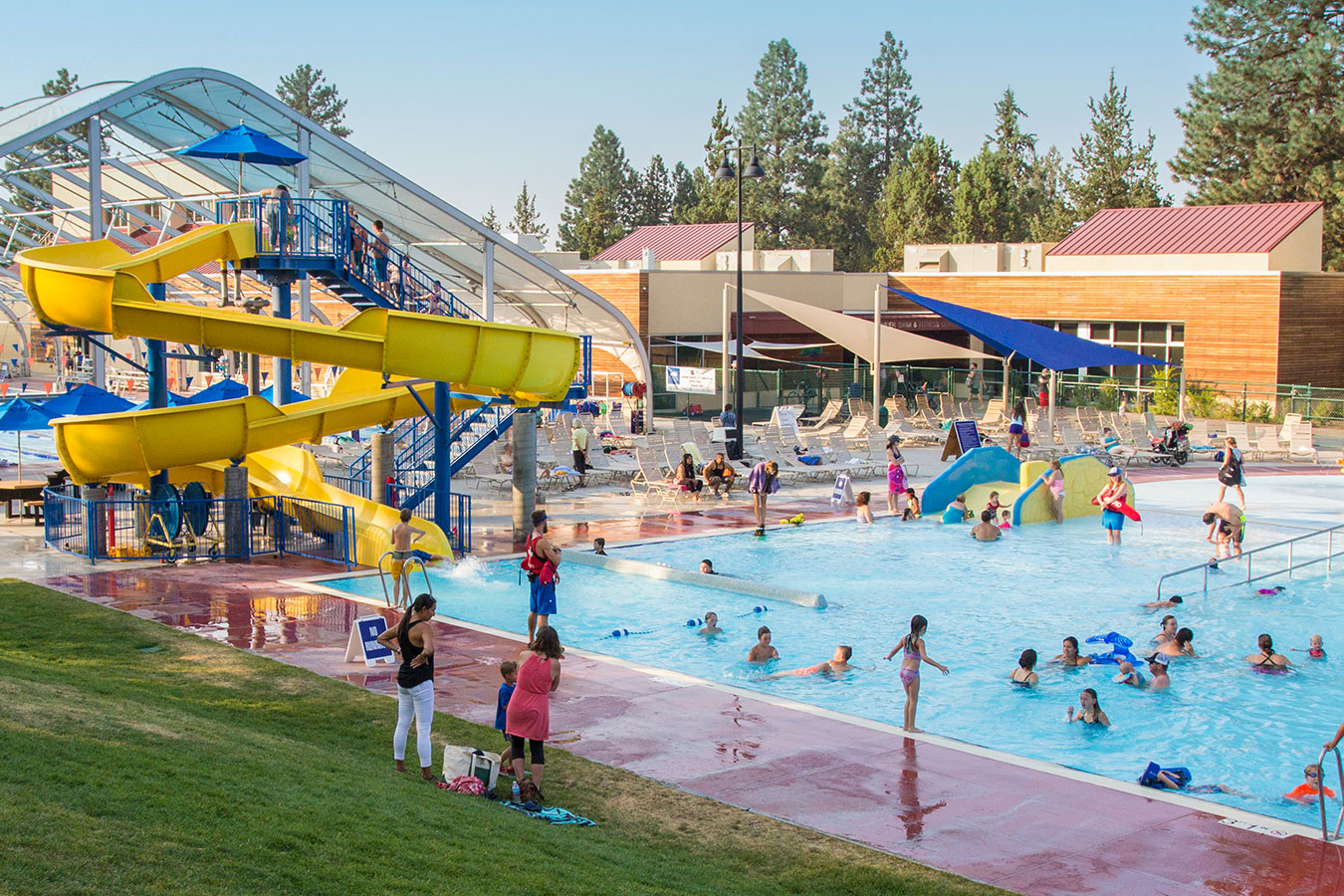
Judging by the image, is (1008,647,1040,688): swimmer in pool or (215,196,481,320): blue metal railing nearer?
(1008,647,1040,688): swimmer in pool

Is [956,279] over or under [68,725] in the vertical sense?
over

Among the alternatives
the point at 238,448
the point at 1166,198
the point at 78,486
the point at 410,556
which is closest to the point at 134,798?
the point at 410,556

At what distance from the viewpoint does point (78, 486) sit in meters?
20.6

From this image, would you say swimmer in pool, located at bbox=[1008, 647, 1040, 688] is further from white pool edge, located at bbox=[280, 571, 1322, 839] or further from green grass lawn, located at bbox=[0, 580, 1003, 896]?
green grass lawn, located at bbox=[0, 580, 1003, 896]

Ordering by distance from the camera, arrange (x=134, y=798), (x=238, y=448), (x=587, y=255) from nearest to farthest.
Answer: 1. (x=134, y=798)
2. (x=238, y=448)
3. (x=587, y=255)

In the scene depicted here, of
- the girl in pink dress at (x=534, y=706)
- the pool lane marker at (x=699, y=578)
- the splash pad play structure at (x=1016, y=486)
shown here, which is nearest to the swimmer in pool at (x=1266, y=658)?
the pool lane marker at (x=699, y=578)

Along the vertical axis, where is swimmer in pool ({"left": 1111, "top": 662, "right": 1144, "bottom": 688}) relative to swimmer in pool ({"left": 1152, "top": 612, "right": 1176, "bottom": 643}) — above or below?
below

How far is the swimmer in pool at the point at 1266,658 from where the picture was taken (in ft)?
46.0

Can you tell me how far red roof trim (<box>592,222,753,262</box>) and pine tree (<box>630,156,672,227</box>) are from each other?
133 feet

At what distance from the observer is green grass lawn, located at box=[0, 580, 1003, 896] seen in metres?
6.45

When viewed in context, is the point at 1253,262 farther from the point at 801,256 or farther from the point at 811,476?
the point at 811,476

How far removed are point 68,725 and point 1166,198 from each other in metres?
76.7

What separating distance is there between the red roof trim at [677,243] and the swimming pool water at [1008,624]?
1360 inches

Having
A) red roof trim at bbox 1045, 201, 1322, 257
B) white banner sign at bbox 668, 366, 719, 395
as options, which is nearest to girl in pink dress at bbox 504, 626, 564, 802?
white banner sign at bbox 668, 366, 719, 395
